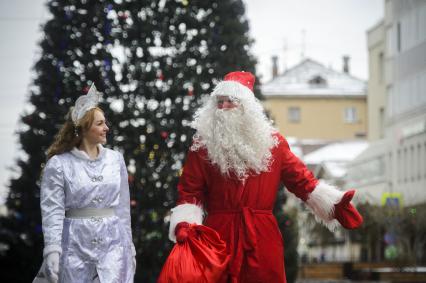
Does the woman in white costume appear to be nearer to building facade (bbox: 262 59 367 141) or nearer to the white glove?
the white glove

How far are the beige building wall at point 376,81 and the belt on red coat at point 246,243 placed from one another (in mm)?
58377

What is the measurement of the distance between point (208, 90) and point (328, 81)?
7708 centimetres

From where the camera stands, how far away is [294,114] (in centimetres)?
9088

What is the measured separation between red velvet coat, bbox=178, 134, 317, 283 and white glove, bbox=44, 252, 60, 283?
1169 millimetres

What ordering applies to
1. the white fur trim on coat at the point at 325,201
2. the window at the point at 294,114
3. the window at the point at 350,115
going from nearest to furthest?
1. the white fur trim on coat at the point at 325,201
2. the window at the point at 350,115
3. the window at the point at 294,114

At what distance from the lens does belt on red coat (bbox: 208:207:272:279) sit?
24.7 feet

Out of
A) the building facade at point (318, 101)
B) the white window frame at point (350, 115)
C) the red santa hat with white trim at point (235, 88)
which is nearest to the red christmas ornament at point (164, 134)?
the red santa hat with white trim at point (235, 88)

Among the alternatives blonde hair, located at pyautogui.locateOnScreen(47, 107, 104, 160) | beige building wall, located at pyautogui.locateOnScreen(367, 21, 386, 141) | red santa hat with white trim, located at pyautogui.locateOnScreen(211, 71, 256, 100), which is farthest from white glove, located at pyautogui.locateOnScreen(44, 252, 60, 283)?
beige building wall, located at pyautogui.locateOnScreen(367, 21, 386, 141)

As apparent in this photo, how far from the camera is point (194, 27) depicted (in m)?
14.9

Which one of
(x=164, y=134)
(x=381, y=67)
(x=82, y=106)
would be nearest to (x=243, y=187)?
(x=82, y=106)

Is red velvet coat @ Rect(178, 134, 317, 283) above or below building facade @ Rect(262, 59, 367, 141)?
below

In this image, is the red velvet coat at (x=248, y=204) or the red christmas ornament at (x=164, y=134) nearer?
the red velvet coat at (x=248, y=204)

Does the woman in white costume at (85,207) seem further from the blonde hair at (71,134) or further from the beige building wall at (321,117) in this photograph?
the beige building wall at (321,117)

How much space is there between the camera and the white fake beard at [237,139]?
777 centimetres
